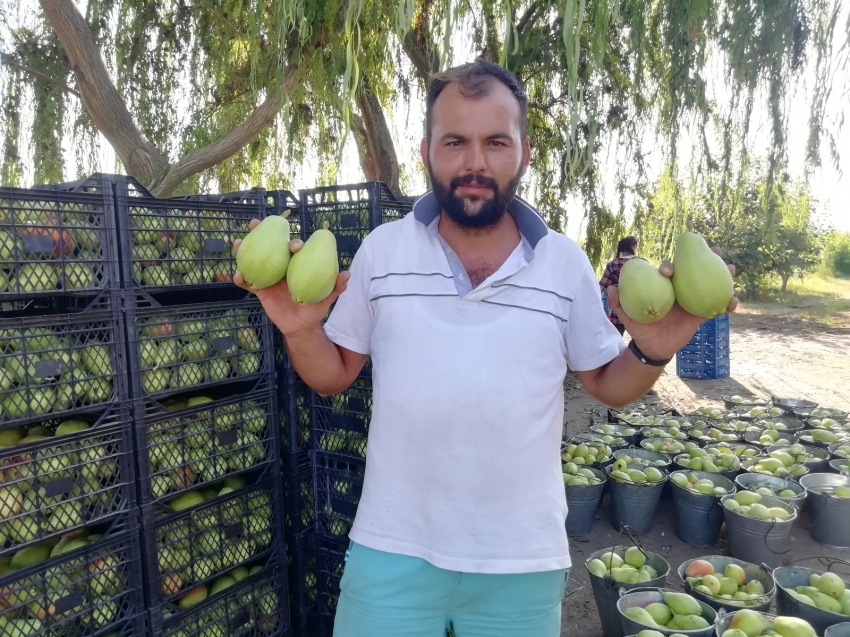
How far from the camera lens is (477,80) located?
1.77 metres

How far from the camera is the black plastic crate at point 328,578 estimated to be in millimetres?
2869

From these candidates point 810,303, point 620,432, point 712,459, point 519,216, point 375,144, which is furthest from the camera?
point 810,303

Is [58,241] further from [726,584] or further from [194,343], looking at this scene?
[726,584]

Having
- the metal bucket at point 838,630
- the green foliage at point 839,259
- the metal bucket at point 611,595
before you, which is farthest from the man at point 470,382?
the green foliage at point 839,259

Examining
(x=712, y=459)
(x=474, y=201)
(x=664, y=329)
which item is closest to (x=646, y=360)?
(x=664, y=329)

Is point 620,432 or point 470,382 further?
point 620,432

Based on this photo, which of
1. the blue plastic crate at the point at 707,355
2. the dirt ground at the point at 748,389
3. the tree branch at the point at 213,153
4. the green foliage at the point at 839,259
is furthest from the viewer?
the green foliage at the point at 839,259

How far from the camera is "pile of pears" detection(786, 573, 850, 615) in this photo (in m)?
2.80

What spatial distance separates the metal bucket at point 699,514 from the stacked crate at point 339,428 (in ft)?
8.14

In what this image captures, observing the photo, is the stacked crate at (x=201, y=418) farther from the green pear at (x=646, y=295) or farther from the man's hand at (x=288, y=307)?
the green pear at (x=646, y=295)

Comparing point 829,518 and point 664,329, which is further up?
point 664,329

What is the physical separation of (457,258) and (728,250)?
19.7m

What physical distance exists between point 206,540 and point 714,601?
2291mm

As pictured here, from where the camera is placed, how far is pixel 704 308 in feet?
5.27
